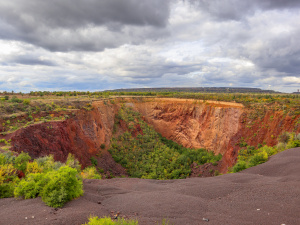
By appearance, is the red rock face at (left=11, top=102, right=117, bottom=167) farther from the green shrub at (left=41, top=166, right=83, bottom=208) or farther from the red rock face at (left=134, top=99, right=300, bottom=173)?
the red rock face at (left=134, top=99, right=300, bottom=173)

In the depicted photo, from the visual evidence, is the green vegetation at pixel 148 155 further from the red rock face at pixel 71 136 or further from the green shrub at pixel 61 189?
the green shrub at pixel 61 189

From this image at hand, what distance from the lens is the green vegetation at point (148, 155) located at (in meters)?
25.7

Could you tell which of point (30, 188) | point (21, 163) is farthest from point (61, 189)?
point (21, 163)

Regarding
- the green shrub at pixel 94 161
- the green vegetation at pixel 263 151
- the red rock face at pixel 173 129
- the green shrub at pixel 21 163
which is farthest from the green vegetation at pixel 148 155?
the green shrub at pixel 21 163

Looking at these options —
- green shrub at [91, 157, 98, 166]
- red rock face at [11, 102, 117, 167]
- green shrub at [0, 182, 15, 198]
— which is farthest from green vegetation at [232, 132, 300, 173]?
red rock face at [11, 102, 117, 167]

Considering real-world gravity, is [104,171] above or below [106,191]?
below

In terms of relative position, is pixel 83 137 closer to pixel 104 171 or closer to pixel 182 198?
pixel 104 171

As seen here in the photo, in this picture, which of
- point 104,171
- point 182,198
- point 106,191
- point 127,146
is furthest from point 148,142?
point 182,198

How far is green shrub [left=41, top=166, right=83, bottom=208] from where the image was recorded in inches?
314

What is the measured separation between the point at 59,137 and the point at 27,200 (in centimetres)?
1277

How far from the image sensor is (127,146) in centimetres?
3041

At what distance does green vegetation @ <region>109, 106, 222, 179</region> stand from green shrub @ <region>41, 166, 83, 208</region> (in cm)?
1520

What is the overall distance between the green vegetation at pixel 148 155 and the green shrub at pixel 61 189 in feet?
49.9

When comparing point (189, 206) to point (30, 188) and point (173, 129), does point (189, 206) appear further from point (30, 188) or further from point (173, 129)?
point (173, 129)
